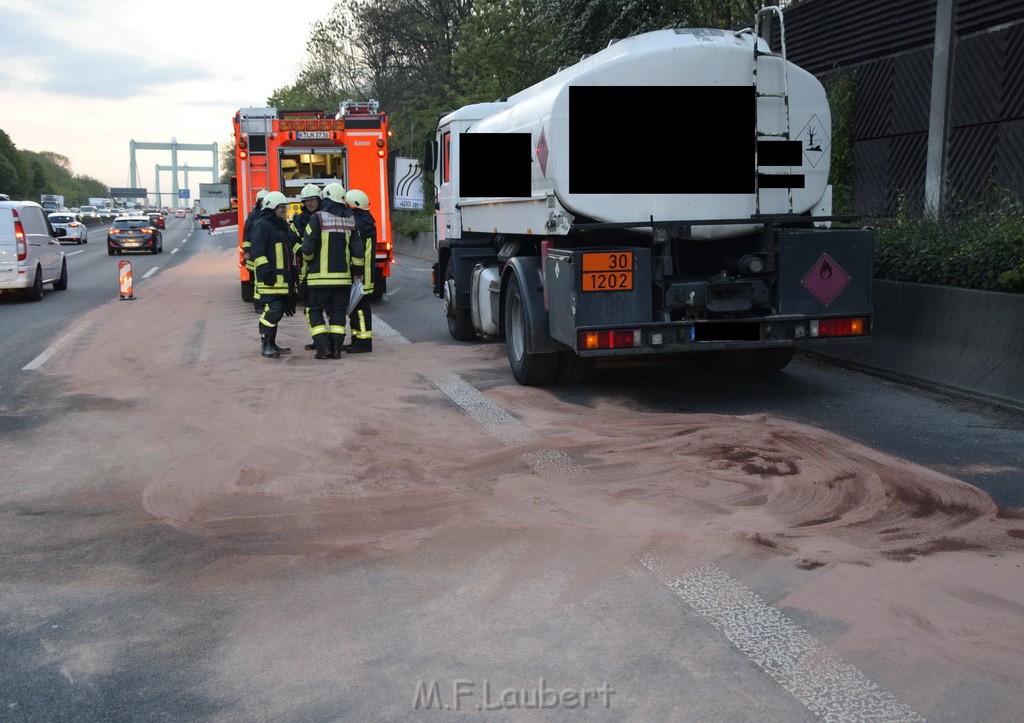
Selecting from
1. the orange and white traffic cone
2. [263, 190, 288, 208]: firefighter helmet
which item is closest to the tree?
the orange and white traffic cone

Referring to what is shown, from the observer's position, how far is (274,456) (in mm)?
7031

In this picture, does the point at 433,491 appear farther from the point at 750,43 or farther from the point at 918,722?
the point at 750,43

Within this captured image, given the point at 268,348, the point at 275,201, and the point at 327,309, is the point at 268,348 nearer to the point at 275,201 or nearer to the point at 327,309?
the point at 327,309

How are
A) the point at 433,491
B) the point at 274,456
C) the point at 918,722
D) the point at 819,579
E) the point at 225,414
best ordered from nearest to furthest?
the point at 918,722, the point at 819,579, the point at 433,491, the point at 274,456, the point at 225,414

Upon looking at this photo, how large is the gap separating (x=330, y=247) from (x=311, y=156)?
25.0ft

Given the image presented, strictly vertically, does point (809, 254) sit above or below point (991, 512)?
above

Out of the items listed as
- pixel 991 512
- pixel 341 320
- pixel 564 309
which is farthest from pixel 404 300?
pixel 991 512

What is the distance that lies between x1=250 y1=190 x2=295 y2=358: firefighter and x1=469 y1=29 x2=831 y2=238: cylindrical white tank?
4.51m

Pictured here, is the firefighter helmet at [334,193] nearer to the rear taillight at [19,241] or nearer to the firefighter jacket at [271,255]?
the firefighter jacket at [271,255]

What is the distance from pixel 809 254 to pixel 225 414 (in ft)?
15.3

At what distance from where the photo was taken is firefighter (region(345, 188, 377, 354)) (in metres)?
12.1

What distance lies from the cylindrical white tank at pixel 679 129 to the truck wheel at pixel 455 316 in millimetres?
4497

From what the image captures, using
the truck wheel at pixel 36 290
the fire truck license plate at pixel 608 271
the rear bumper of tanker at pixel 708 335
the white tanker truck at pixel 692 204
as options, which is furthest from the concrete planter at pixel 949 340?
the truck wheel at pixel 36 290

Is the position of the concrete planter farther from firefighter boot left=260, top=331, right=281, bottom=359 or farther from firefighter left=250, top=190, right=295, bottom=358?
firefighter left=250, top=190, right=295, bottom=358
